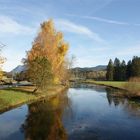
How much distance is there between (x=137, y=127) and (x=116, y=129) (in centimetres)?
255

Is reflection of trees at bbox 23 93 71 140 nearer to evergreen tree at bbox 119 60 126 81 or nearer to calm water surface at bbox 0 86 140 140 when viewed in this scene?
calm water surface at bbox 0 86 140 140

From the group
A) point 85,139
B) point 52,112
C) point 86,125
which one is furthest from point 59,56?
point 85,139

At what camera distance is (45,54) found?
212ft

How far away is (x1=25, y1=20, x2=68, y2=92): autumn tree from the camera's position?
57.7 metres

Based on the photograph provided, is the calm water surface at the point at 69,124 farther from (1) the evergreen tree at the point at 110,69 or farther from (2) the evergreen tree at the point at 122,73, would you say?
(1) the evergreen tree at the point at 110,69

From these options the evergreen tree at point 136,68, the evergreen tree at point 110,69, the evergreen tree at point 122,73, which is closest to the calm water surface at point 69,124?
the evergreen tree at point 136,68

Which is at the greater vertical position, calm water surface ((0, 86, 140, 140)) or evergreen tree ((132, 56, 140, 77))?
evergreen tree ((132, 56, 140, 77))

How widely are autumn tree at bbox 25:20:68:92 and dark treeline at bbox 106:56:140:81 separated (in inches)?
2924

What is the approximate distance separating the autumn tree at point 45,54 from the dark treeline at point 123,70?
74.3m

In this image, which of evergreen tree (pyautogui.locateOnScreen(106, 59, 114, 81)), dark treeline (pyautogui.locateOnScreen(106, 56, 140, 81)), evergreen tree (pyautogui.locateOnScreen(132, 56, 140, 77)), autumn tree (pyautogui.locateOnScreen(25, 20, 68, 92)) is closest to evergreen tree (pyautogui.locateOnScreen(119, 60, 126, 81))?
dark treeline (pyautogui.locateOnScreen(106, 56, 140, 81))

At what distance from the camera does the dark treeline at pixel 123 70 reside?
139 m

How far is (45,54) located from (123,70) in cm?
9452

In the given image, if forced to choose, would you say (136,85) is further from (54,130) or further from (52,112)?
(54,130)

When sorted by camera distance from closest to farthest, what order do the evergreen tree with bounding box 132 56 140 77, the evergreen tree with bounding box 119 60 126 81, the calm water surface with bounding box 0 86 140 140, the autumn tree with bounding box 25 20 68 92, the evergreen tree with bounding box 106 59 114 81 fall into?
the calm water surface with bounding box 0 86 140 140, the autumn tree with bounding box 25 20 68 92, the evergreen tree with bounding box 132 56 140 77, the evergreen tree with bounding box 119 60 126 81, the evergreen tree with bounding box 106 59 114 81
